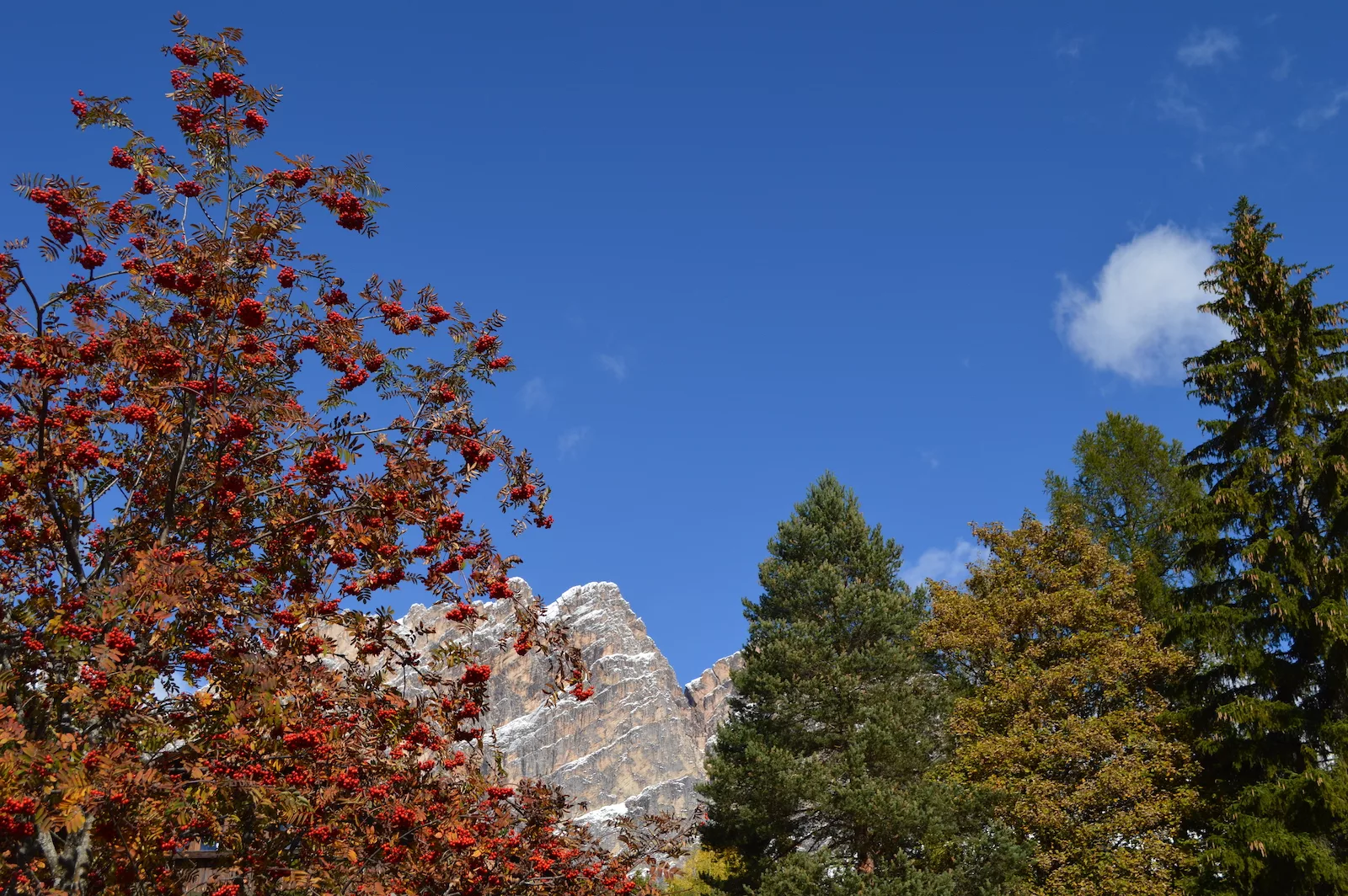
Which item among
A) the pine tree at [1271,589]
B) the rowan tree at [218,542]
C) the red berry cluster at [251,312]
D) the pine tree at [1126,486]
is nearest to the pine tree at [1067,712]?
the pine tree at [1271,589]

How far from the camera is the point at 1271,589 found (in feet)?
50.0

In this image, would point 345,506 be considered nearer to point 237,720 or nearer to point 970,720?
point 237,720

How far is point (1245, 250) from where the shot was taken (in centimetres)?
1786

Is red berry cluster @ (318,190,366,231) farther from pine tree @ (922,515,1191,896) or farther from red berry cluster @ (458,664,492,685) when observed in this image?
pine tree @ (922,515,1191,896)

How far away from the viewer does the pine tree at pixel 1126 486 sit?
89.8ft

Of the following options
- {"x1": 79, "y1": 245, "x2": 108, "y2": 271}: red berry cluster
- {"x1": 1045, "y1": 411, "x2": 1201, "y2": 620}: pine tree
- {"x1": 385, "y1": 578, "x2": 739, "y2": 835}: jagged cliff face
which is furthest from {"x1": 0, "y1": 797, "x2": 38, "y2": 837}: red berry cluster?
{"x1": 385, "y1": 578, "x2": 739, "y2": 835}: jagged cliff face

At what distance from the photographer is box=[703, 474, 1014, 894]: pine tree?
17.5 metres

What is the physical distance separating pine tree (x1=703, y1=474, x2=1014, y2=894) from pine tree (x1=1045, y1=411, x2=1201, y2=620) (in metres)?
7.99

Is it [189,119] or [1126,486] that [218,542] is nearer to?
[189,119]

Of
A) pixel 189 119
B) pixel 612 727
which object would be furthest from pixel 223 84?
pixel 612 727

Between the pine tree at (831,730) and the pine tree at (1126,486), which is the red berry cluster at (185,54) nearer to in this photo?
the pine tree at (831,730)

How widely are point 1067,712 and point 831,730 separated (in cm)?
492

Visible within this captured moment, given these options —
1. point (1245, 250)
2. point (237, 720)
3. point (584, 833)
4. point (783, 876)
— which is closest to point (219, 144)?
point (237, 720)

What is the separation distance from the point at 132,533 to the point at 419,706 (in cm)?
210
